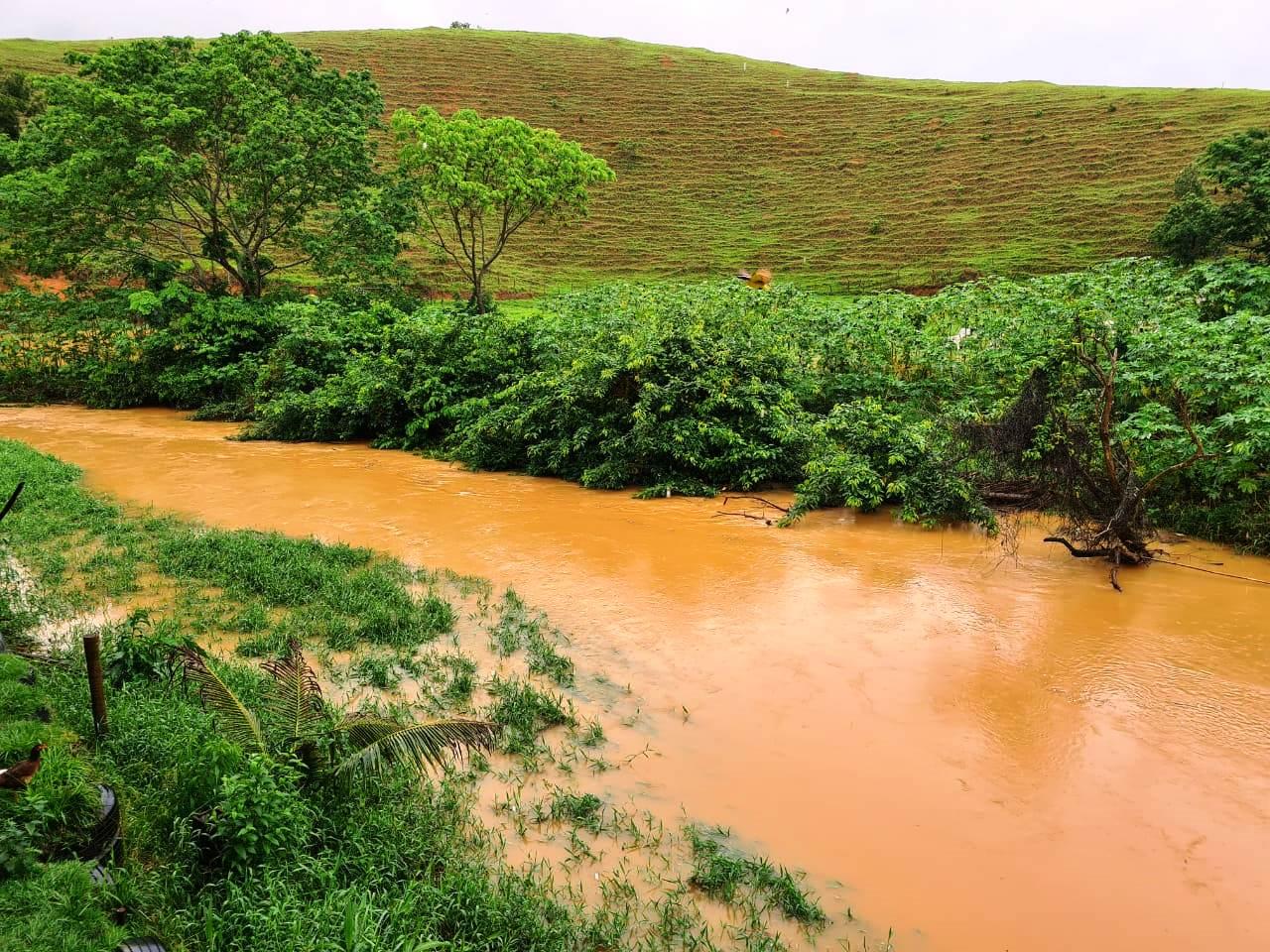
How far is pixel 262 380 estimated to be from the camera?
1661 cm

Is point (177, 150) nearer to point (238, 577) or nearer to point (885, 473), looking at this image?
point (238, 577)

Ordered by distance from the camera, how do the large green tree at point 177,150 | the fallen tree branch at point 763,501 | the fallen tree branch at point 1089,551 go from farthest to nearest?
the large green tree at point 177,150 < the fallen tree branch at point 763,501 < the fallen tree branch at point 1089,551

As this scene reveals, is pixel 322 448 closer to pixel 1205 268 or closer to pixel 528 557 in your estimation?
pixel 528 557

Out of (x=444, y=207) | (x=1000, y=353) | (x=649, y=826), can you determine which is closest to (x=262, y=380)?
(x=444, y=207)

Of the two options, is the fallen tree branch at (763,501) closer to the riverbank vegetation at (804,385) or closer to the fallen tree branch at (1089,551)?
the riverbank vegetation at (804,385)

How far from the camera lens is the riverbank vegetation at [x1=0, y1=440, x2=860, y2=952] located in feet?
10.0

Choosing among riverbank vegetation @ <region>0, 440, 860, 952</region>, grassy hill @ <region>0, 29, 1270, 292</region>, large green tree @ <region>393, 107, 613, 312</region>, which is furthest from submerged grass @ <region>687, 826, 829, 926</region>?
grassy hill @ <region>0, 29, 1270, 292</region>

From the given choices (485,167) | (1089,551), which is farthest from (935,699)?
(485,167)

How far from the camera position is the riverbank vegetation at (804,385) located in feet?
28.6

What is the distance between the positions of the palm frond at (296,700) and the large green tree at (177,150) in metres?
15.1

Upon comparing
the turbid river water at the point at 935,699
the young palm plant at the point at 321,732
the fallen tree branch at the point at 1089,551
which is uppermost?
the young palm plant at the point at 321,732

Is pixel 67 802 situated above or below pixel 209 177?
below

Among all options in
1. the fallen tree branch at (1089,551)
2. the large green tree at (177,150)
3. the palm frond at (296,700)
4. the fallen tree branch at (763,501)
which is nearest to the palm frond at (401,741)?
the palm frond at (296,700)

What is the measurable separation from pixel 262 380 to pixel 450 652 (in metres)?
12.8
